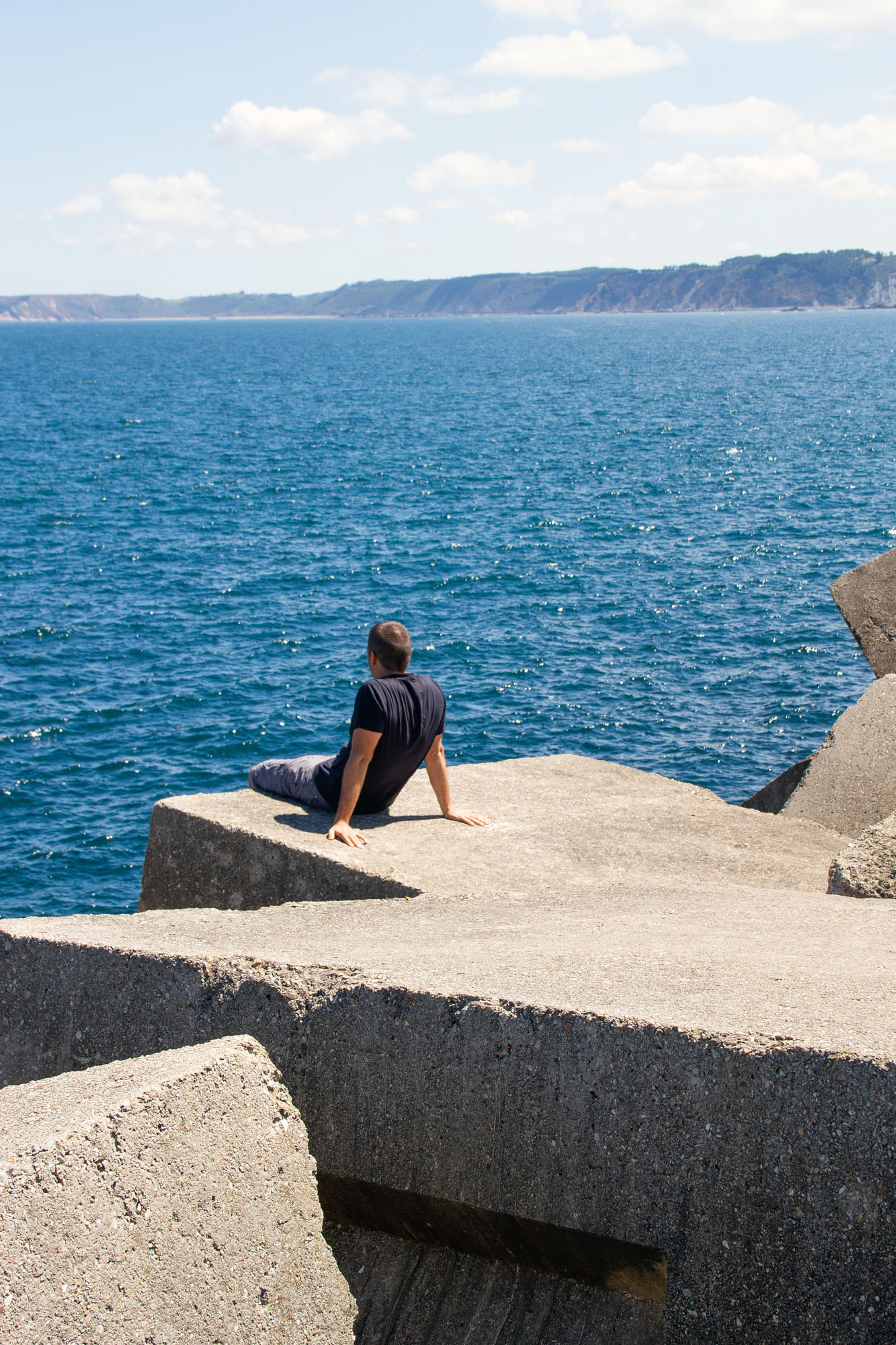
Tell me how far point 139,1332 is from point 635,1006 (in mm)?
1402

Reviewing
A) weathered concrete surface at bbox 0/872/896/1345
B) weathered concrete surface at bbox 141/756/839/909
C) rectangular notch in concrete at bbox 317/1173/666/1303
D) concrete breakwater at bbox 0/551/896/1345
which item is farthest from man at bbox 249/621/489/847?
rectangular notch in concrete at bbox 317/1173/666/1303

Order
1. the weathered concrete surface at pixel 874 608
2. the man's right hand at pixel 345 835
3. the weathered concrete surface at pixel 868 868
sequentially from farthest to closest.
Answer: the weathered concrete surface at pixel 874 608
the man's right hand at pixel 345 835
the weathered concrete surface at pixel 868 868

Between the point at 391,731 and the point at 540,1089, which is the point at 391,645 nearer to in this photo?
the point at 391,731

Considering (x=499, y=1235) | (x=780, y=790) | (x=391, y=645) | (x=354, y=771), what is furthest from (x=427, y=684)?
(x=780, y=790)

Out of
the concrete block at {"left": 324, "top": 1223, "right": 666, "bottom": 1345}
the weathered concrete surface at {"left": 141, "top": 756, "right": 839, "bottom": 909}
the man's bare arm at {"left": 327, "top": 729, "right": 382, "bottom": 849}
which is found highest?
the man's bare arm at {"left": 327, "top": 729, "right": 382, "bottom": 849}

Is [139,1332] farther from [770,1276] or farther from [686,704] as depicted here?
[686,704]

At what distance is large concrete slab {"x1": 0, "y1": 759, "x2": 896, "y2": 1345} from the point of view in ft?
8.59

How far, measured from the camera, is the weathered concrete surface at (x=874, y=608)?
9500 mm

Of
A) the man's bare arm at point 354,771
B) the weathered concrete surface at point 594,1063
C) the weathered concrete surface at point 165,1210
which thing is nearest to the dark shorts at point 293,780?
the man's bare arm at point 354,771

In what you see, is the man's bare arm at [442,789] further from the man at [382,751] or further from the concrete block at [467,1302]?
the concrete block at [467,1302]

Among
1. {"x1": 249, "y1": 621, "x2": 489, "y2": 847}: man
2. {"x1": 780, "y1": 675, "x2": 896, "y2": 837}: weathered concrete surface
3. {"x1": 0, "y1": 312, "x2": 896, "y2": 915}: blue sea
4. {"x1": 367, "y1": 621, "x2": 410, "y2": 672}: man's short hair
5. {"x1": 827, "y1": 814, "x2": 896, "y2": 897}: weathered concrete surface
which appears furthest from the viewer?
{"x1": 0, "y1": 312, "x2": 896, "y2": 915}: blue sea

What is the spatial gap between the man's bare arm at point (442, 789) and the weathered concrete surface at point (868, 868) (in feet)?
6.11

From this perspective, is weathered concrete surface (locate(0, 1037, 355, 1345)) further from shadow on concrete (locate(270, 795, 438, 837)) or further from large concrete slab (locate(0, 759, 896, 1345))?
shadow on concrete (locate(270, 795, 438, 837))

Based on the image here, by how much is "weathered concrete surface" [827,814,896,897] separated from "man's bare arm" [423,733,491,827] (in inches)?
73.3
